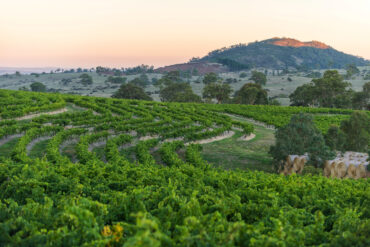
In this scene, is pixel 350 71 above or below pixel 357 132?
above

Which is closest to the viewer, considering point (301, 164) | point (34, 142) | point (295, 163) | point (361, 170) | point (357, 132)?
point (361, 170)

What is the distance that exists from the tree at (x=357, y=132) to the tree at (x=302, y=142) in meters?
6.31

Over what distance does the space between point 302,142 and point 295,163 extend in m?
1.83

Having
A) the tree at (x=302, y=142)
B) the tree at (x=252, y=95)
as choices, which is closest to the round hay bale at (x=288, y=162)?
the tree at (x=302, y=142)

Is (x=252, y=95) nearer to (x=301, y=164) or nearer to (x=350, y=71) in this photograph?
(x=301, y=164)

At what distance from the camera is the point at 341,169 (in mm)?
22578

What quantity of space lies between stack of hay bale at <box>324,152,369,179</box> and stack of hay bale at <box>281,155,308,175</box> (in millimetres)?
1808

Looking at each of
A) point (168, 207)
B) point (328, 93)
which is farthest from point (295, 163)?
point (328, 93)

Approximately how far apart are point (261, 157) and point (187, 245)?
23508 mm

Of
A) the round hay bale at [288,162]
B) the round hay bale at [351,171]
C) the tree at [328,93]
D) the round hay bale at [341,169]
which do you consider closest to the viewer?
the round hay bale at [351,171]

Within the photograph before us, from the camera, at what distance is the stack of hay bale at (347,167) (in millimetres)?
21844

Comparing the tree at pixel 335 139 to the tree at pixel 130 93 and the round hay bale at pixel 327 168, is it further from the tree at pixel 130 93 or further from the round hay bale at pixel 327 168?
the tree at pixel 130 93

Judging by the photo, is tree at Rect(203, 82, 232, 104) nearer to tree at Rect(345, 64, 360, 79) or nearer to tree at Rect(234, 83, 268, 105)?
tree at Rect(234, 83, 268, 105)

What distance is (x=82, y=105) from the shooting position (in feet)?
157
